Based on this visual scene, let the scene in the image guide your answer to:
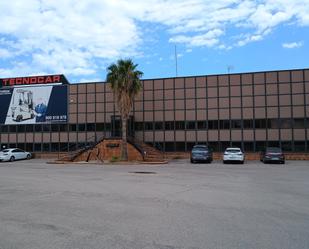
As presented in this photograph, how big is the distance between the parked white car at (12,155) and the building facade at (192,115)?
2.66m

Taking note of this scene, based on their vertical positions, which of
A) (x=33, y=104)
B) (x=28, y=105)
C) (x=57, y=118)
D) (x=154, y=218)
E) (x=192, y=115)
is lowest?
(x=154, y=218)

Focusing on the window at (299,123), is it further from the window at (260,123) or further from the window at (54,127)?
the window at (54,127)

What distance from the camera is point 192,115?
144 feet

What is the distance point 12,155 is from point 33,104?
7.63m

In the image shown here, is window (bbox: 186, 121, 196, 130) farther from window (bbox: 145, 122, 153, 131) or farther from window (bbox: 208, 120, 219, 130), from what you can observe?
window (bbox: 145, 122, 153, 131)

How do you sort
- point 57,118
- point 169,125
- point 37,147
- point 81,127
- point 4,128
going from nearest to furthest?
1. point 169,125
2. point 81,127
3. point 57,118
4. point 37,147
5. point 4,128

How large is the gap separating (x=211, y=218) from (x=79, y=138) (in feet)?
126

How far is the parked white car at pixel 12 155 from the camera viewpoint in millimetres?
42875

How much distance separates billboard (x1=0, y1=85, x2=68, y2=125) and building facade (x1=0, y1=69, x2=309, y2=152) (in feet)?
0.58

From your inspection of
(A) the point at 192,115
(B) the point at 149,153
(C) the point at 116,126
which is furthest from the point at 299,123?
(C) the point at 116,126

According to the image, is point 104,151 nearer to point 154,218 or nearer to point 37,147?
point 37,147

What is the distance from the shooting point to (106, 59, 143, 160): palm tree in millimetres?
37469

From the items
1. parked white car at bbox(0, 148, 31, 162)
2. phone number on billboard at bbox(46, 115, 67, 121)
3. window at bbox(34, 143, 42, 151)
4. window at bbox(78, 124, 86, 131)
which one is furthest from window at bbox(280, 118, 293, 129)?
parked white car at bbox(0, 148, 31, 162)

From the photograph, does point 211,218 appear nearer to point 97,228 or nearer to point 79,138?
point 97,228
